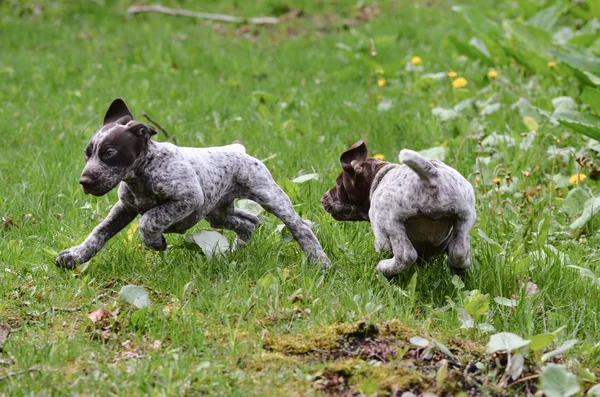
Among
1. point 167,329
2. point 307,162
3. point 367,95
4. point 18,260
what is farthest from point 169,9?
point 167,329

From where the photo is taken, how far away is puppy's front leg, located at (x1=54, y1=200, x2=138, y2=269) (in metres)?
4.28

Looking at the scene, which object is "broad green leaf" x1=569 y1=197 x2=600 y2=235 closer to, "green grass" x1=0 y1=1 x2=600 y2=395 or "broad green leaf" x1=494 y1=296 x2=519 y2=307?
"green grass" x1=0 y1=1 x2=600 y2=395

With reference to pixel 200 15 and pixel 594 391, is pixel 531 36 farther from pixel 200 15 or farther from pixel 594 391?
pixel 594 391

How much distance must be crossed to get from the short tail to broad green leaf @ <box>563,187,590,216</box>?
80.1 inches

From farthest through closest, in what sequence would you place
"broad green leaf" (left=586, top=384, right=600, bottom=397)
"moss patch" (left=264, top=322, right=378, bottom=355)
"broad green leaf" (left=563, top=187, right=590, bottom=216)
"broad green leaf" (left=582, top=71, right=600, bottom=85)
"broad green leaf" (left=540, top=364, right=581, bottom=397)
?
1. "broad green leaf" (left=582, top=71, right=600, bottom=85)
2. "broad green leaf" (left=563, top=187, right=590, bottom=216)
3. "moss patch" (left=264, top=322, right=378, bottom=355)
4. "broad green leaf" (left=586, top=384, right=600, bottom=397)
5. "broad green leaf" (left=540, top=364, right=581, bottom=397)

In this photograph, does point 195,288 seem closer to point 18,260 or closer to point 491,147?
point 18,260

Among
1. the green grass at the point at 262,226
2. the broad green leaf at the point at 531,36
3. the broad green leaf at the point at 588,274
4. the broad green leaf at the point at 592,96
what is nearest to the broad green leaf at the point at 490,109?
the green grass at the point at 262,226

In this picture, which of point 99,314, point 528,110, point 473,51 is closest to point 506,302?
point 99,314

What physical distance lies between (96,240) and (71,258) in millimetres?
152

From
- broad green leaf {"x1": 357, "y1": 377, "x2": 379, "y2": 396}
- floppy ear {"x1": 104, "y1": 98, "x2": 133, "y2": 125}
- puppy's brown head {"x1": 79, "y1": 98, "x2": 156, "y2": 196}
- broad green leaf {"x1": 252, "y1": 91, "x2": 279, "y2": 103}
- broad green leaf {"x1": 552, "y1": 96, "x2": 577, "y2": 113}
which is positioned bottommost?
broad green leaf {"x1": 252, "y1": 91, "x2": 279, "y2": 103}

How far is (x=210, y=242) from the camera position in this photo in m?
4.48

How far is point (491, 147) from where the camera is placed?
22.1 feet

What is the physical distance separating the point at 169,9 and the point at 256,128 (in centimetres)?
589

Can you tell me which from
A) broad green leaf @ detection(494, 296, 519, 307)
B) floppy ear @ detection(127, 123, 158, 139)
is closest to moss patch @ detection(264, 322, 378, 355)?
broad green leaf @ detection(494, 296, 519, 307)
